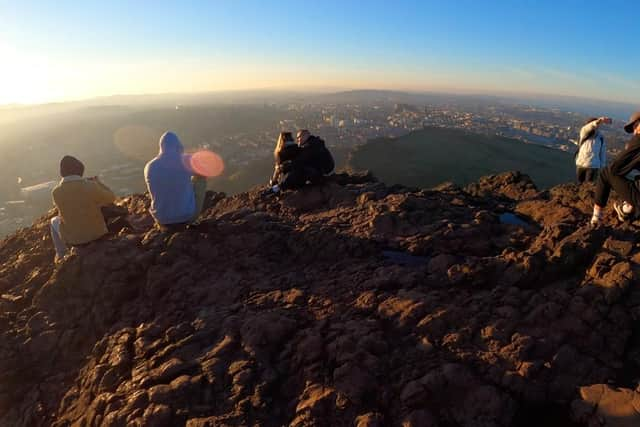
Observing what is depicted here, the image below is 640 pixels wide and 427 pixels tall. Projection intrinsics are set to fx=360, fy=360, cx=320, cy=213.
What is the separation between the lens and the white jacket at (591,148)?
25.1 feet

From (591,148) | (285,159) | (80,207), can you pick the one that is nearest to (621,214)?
(591,148)

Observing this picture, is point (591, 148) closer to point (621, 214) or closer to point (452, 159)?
point (621, 214)

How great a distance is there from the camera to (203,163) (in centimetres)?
643

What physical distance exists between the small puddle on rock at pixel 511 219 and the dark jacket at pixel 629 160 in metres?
1.58

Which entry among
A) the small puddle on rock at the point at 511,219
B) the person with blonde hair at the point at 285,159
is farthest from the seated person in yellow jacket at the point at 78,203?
the small puddle on rock at the point at 511,219

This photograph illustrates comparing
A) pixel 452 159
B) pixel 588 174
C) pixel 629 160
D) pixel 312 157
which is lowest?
pixel 452 159

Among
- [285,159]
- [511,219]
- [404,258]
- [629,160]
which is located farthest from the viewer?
[285,159]

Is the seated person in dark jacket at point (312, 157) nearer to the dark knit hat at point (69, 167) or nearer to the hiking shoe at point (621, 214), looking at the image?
the dark knit hat at point (69, 167)

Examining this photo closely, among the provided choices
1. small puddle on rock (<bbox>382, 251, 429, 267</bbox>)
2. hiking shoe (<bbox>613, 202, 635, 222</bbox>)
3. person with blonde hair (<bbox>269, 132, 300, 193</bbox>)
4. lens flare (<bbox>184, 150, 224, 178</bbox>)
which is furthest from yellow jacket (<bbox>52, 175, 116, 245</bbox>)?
hiking shoe (<bbox>613, 202, 635, 222</bbox>)

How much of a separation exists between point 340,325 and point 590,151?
292 inches

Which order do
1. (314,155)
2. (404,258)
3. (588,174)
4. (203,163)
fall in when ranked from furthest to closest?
(314,155) → (588,174) → (203,163) → (404,258)

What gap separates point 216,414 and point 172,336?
4.84 feet

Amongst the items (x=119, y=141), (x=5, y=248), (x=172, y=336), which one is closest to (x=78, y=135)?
(x=119, y=141)

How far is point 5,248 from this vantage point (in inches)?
376
